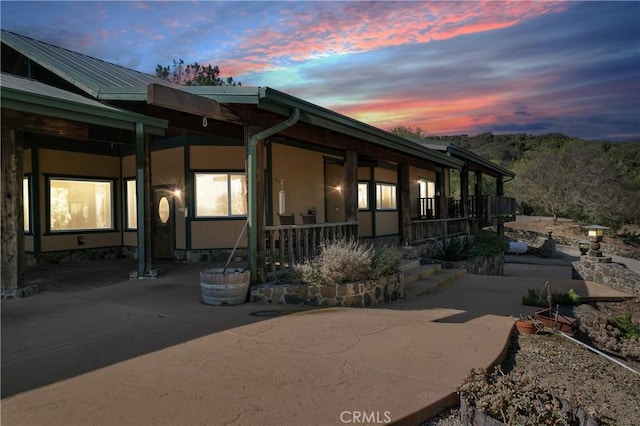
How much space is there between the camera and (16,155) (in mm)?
6691

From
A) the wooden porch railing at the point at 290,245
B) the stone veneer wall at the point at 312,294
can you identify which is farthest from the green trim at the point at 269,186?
the stone veneer wall at the point at 312,294

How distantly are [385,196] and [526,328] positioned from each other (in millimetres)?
11251

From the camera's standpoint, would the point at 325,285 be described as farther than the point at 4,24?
No

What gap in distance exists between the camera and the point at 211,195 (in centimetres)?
1078

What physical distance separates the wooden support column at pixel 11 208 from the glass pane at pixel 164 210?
168 inches

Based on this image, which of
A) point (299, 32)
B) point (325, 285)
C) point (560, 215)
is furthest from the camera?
point (560, 215)

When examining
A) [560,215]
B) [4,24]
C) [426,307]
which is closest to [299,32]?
[4,24]

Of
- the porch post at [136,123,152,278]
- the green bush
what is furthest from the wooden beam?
the green bush

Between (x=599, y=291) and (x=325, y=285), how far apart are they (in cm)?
643

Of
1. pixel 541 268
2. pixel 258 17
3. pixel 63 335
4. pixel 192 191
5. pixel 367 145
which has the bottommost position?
pixel 541 268

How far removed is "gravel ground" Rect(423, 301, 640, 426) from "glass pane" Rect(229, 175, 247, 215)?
23.9 feet

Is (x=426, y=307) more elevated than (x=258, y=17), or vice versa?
(x=258, y=17)

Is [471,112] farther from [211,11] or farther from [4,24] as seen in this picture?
[4,24]

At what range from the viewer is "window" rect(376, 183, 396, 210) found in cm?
1600
